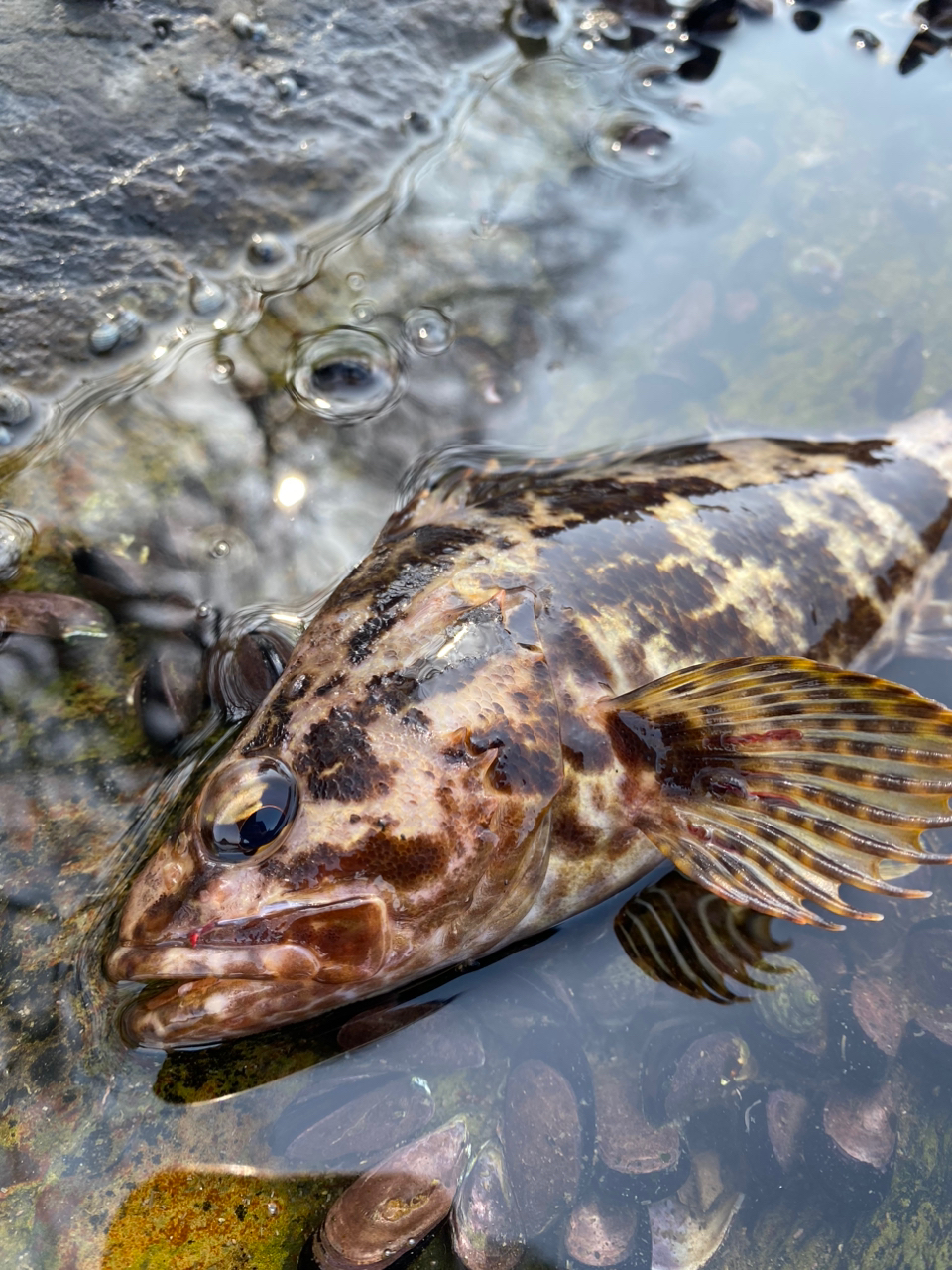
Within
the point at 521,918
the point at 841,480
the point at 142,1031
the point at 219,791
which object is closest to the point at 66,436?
the point at 219,791

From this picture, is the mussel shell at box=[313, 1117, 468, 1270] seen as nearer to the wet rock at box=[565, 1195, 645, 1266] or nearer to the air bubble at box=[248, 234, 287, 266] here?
the wet rock at box=[565, 1195, 645, 1266]

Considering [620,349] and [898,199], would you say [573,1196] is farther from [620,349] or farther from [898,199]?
[898,199]

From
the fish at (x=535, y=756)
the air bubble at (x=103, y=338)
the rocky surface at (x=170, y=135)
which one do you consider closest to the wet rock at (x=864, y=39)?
the rocky surface at (x=170, y=135)

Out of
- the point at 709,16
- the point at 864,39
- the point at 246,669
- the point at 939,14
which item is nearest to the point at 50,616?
the point at 246,669

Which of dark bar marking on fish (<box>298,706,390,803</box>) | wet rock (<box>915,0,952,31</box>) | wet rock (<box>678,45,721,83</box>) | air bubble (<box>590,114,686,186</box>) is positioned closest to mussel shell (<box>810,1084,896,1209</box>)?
dark bar marking on fish (<box>298,706,390,803</box>)

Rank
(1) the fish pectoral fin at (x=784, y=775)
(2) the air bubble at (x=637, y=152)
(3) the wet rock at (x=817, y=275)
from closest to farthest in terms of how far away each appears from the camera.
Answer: (1) the fish pectoral fin at (x=784, y=775) < (2) the air bubble at (x=637, y=152) < (3) the wet rock at (x=817, y=275)

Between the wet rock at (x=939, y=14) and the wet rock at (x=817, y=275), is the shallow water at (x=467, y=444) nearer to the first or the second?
the wet rock at (x=817, y=275)
